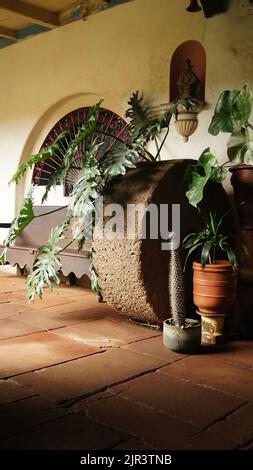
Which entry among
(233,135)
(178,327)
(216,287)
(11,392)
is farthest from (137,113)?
(11,392)

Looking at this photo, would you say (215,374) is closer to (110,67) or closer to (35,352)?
(35,352)

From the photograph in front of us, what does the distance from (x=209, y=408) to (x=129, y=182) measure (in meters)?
1.86

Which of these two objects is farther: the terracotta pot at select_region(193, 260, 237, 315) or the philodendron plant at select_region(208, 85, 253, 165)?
the philodendron plant at select_region(208, 85, 253, 165)

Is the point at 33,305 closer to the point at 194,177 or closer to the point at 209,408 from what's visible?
the point at 194,177

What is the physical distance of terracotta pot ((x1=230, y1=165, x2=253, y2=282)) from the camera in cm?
309

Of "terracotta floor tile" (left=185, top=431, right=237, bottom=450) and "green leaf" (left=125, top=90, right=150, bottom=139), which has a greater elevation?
"green leaf" (left=125, top=90, right=150, bottom=139)

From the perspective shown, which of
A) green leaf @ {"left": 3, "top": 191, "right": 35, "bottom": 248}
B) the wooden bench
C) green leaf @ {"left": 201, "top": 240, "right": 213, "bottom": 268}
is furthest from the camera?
the wooden bench

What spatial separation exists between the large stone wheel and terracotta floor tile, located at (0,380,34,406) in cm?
120

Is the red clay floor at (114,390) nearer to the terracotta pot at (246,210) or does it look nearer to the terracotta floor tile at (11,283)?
the terracotta pot at (246,210)

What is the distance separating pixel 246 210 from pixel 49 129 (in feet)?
10.6

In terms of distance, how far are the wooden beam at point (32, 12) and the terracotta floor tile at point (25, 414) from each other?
4.33 metres

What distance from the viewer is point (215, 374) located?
2.38 meters

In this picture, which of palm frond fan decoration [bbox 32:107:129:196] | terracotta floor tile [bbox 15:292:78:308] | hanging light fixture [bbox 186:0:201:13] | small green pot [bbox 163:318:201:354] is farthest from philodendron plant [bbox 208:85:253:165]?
terracotta floor tile [bbox 15:292:78:308]

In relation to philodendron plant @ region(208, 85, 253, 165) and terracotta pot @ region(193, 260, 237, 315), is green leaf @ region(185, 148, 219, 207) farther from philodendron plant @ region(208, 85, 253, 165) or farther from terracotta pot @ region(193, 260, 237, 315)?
terracotta pot @ region(193, 260, 237, 315)
